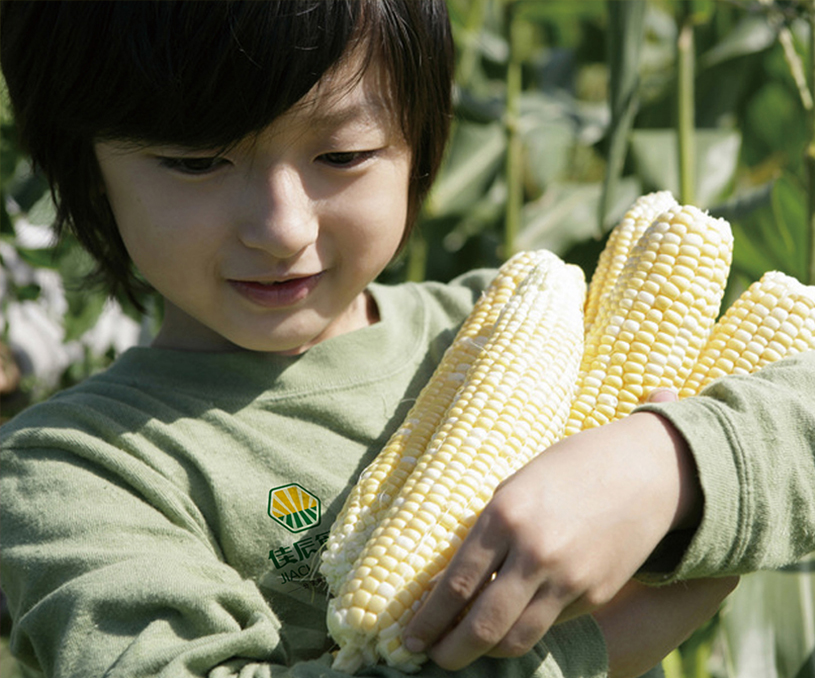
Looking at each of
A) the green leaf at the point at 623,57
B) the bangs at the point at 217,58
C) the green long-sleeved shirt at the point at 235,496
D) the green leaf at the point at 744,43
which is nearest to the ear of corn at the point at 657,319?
the green long-sleeved shirt at the point at 235,496

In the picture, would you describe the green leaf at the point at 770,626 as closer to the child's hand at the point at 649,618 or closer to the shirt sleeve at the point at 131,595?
the child's hand at the point at 649,618

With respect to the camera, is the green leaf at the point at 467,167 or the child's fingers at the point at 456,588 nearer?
the child's fingers at the point at 456,588

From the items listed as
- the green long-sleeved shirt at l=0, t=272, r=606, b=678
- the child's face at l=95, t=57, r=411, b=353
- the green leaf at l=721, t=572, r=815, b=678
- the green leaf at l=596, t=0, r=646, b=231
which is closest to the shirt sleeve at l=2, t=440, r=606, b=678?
the green long-sleeved shirt at l=0, t=272, r=606, b=678

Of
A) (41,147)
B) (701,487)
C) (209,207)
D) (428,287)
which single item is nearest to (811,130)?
(428,287)

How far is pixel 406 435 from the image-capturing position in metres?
1.24

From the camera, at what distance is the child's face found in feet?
3.91

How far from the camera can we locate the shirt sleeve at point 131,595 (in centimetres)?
109

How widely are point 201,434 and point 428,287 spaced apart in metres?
0.57

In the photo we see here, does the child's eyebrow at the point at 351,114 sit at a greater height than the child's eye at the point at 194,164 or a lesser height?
greater

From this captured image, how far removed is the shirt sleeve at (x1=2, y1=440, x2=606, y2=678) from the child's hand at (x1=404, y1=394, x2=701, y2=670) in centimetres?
8

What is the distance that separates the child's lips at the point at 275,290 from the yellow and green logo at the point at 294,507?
25cm

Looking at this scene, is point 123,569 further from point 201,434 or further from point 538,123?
point 538,123

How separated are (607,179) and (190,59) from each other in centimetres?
120

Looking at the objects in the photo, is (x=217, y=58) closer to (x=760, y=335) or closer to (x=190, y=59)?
(x=190, y=59)
